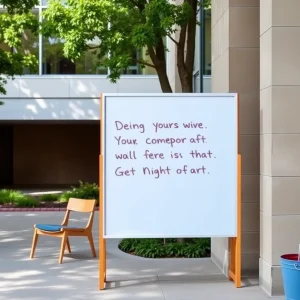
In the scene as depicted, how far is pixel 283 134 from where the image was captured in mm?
7691

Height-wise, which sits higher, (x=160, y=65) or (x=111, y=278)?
(x=160, y=65)

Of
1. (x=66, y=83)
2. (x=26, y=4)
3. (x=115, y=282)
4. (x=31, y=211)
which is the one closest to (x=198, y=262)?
(x=115, y=282)

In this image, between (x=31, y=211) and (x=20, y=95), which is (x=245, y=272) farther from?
(x=20, y=95)

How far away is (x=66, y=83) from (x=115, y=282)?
18.0 meters

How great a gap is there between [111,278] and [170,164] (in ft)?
6.52

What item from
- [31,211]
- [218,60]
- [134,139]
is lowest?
[31,211]

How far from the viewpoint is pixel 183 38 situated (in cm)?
1291

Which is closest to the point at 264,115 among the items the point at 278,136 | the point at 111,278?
the point at 278,136

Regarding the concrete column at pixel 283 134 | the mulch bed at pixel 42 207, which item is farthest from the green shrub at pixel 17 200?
the concrete column at pixel 283 134

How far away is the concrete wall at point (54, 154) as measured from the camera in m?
31.9

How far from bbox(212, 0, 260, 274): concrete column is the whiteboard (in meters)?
0.79

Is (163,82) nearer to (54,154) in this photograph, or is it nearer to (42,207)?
(42,207)

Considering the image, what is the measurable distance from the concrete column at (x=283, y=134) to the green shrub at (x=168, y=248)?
3365 millimetres

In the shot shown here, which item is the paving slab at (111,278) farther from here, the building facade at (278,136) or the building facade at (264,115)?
the building facade at (278,136)
